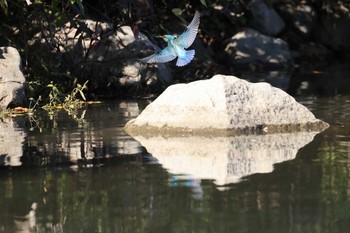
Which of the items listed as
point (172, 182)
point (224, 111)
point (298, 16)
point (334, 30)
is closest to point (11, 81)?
point (224, 111)

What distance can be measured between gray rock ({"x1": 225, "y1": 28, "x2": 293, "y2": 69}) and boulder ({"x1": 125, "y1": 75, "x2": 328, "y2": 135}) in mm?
8865

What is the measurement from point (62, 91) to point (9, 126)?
7.49 ft

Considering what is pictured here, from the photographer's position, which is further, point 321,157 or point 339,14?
point 339,14

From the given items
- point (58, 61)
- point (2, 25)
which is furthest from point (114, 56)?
point (2, 25)

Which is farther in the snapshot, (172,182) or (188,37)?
(188,37)

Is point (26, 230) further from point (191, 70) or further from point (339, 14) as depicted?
point (339, 14)

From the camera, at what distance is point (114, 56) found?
12359 mm

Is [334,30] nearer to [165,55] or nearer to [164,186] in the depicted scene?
[165,55]

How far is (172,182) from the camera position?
5730 millimetres

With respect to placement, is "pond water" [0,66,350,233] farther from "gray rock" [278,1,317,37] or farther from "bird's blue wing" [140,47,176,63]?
"gray rock" [278,1,317,37]

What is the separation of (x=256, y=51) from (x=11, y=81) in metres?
7.75

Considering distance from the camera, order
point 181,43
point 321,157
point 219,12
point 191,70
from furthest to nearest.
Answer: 1. point 219,12
2. point 191,70
3. point 181,43
4. point 321,157

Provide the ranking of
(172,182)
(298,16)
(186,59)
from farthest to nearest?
(298,16) → (186,59) → (172,182)

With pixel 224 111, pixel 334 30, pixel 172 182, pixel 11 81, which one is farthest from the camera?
pixel 334 30
